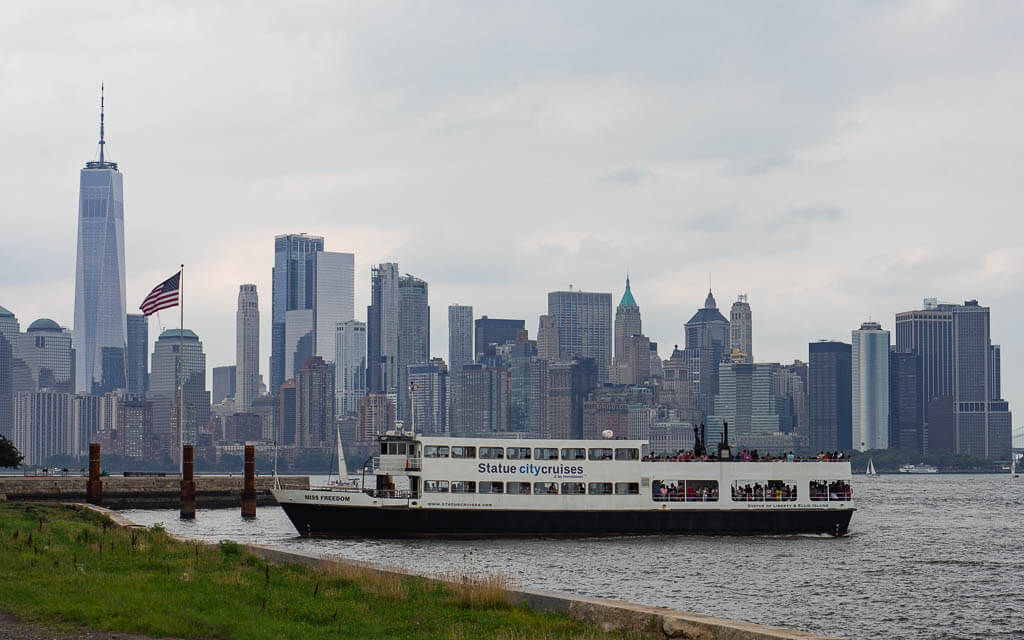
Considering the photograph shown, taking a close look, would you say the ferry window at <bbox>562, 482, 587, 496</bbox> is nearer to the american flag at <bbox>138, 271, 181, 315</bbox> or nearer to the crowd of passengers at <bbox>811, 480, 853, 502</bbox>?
the crowd of passengers at <bbox>811, 480, 853, 502</bbox>

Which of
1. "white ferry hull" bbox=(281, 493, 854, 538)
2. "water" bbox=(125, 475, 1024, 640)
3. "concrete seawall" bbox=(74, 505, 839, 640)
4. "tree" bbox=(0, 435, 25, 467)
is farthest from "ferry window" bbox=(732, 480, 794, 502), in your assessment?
"tree" bbox=(0, 435, 25, 467)

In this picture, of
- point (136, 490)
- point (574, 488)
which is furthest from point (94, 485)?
point (574, 488)

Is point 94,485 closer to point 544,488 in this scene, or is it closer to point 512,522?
point 512,522

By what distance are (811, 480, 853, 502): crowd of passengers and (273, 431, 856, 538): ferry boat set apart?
1103mm

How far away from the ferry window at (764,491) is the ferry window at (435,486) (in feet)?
55.4

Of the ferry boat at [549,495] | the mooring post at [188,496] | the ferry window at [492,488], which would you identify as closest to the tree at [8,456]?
the mooring post at [188,496]

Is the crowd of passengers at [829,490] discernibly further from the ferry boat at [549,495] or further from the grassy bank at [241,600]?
the grassy bank at [241,600]

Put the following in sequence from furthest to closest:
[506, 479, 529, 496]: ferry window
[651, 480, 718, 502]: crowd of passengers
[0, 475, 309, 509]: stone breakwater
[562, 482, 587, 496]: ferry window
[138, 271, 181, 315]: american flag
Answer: [0, 475, 309, 509]: stone breakwater, [138, 271, 181, 315]: american flag, [651, 480, 718, 502]: crowd of passengers, [562, 482, 587, 496]: ferry window, [506, 479, 529, 496]: ferry window

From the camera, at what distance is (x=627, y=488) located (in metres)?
72.9

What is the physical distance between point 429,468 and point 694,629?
4671 cm

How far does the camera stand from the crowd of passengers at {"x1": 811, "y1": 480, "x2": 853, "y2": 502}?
253 feet

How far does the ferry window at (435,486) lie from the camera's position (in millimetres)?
70406

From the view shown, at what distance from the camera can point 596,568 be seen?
56406 millimetres

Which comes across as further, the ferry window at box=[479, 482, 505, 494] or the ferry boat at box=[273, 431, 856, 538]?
the ferry window at box=[479, 482, 505, 494]
